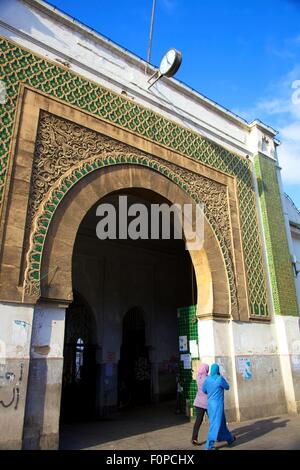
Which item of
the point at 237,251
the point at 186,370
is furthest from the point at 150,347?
the point at 237,251

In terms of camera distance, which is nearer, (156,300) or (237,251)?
(237,251)

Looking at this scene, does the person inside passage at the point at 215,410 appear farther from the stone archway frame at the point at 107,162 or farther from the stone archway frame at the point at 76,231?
the stone archway frame at the point at 107,162

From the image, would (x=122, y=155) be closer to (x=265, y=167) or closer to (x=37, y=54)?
(x=37, y=54)

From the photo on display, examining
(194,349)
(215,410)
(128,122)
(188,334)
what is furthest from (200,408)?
(128,122)

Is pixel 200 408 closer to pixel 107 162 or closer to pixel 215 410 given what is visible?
pixel 215 410

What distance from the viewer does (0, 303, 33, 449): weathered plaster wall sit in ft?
13.3

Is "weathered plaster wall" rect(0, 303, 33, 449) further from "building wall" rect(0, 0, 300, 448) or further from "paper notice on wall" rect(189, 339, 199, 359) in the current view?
"paper notice on wall" rect(189, 339, 199, 359)

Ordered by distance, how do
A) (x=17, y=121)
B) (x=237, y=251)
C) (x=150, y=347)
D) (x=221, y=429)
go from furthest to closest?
(x=150, y=347)
(x=237, y=251)
(x=17, y=121)
(x=221, y=429)

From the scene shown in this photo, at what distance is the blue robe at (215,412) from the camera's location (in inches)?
182

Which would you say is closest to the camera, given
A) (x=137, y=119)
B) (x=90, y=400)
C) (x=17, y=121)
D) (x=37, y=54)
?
(x=17, y=121)

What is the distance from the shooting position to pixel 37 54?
18.5ft

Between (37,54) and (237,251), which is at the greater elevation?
(37,54)

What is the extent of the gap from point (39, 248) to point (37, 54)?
119 inches

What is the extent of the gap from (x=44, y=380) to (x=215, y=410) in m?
2.15
